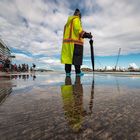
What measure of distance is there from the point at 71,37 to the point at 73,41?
0.17m

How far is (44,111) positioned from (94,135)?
0.61 meters

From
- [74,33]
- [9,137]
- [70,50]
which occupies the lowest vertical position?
[9,137]

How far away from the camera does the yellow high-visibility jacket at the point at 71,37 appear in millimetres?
7234

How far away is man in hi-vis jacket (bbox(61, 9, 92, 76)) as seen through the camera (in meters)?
7.25

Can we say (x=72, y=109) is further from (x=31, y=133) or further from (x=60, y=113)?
(x=31, y=133)

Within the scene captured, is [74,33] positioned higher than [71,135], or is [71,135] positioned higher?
[74,33]

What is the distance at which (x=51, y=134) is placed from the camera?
996 mm

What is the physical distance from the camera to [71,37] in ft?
24.4

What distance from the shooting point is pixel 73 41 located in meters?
7.46

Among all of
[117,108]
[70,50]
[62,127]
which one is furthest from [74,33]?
[62,127]

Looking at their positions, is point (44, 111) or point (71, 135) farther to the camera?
point (44, 111)

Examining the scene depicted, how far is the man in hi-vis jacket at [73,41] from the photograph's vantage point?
725 cm

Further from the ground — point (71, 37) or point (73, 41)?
point (71, 37)

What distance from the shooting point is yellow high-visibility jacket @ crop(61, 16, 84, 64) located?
7234mm
